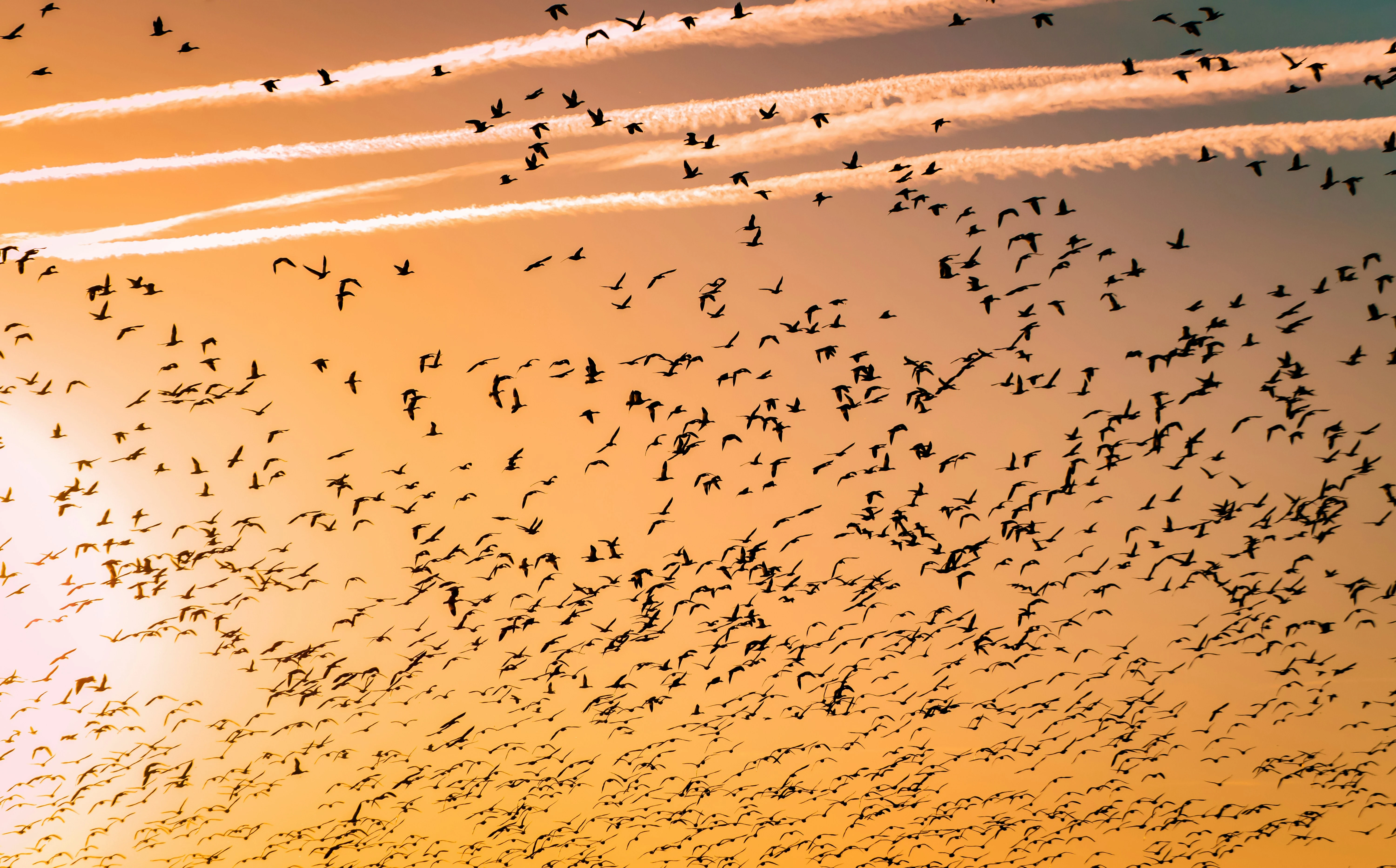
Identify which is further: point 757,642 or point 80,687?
point 757,642

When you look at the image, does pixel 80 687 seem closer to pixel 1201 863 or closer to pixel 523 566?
pixel 523 566

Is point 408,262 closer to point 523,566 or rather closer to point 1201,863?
point 523,566

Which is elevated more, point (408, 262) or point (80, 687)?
point (408, 262)

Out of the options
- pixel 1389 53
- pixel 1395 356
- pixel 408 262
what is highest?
pixel 1389 53

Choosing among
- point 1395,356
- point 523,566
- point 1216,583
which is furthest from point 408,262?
point 1216,583

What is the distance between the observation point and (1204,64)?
22625 mm

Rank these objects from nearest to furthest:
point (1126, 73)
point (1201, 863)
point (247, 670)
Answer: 1. point (1126, 73)
2. point (247, 670)
3. point (1201, 863)

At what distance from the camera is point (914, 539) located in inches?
1177

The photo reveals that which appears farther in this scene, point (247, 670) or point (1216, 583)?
point (1216, 583)

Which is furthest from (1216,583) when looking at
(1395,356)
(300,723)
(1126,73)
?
(300,723)

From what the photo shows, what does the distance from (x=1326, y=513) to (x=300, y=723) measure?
126ft

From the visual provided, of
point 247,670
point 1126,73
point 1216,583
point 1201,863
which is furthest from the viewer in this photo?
point 1201,863

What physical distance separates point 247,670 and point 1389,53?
37.9 metres

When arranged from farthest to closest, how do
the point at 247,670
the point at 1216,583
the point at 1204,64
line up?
the point at 1216,583
the point at 247,670
the point at 1204,64
